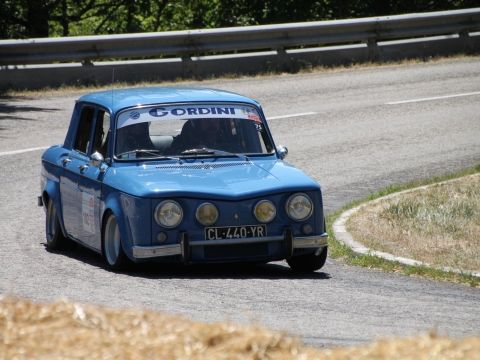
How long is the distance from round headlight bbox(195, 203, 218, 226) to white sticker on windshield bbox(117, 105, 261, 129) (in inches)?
51.2

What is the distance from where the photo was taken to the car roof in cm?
1017

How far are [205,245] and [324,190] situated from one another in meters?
Result: 4.85

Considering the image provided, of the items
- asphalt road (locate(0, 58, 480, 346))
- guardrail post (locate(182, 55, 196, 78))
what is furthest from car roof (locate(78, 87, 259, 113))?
guardrail post (locate(182, 55, 196, 78))

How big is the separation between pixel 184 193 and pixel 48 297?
1.45m

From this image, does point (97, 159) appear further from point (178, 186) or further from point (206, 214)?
point (206, 214)

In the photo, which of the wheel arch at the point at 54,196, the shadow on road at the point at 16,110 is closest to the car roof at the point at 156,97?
the wheel arch at the point at 54,196

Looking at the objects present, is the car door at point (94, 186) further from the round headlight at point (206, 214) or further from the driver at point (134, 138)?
the round headlight at point (206, 214)

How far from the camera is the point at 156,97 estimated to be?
33.7 feet

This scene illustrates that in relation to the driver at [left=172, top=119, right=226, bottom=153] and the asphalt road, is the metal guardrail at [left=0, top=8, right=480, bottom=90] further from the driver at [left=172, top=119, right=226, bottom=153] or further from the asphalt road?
the driver at [left=172, top=119, right=226, bottom=153]

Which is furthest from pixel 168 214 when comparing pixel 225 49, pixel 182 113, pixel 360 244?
pixel 225 49

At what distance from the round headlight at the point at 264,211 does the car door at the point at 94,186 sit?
137 cm

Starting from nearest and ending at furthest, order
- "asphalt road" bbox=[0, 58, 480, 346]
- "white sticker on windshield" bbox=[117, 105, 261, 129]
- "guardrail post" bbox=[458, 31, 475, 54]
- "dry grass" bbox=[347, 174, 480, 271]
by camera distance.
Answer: "asphalt road" bbox=[0, 58, 480, 346], "white sticker on windshield" bbox=[117, 105, 261, 129], "dry grass" bbox=[347, 174, 480, 271], "guardrail post" bbox=[458, 31, 475, 54]

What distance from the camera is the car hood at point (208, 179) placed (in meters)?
8.95

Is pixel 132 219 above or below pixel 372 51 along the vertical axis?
above
